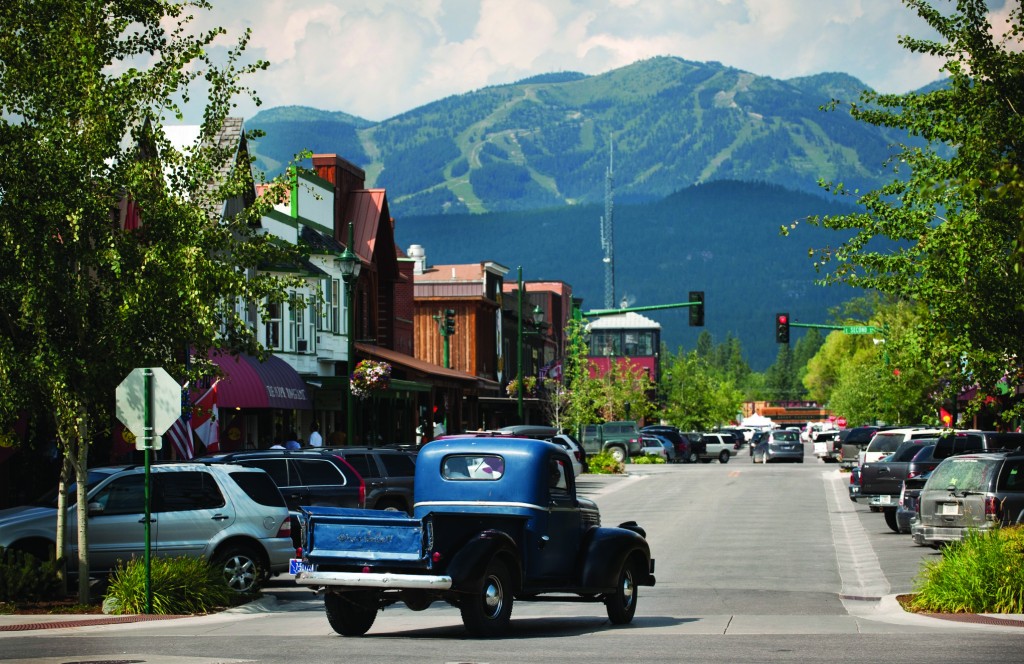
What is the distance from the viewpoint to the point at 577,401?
7712 cm

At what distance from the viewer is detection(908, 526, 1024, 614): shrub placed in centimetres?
1770

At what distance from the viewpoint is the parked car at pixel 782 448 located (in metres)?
78.6

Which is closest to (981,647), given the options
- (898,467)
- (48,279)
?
(48,279)

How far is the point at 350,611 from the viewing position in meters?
16.2

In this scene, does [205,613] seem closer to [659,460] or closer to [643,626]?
[643,626]

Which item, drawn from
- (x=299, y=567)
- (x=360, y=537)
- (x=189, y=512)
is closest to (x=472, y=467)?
(x=360, y=537)

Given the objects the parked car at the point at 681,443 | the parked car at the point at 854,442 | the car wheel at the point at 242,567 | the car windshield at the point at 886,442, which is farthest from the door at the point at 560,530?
the parked car at the point at 681,443

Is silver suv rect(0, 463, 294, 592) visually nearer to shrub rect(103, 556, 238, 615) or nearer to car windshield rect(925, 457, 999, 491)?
shrub rect(103, 556, 238, 615)

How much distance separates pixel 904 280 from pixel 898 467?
7177 mm

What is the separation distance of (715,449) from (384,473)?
209 feet

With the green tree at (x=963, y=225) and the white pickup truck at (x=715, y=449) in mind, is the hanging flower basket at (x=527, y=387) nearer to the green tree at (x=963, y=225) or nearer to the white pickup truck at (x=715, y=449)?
the white pickup truck at (x=715, y=449)

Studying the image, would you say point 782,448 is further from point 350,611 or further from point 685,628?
point 350,611

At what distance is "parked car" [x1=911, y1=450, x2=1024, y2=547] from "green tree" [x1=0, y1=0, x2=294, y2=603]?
1130 centimetres

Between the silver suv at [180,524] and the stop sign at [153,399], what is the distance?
2.12 m
